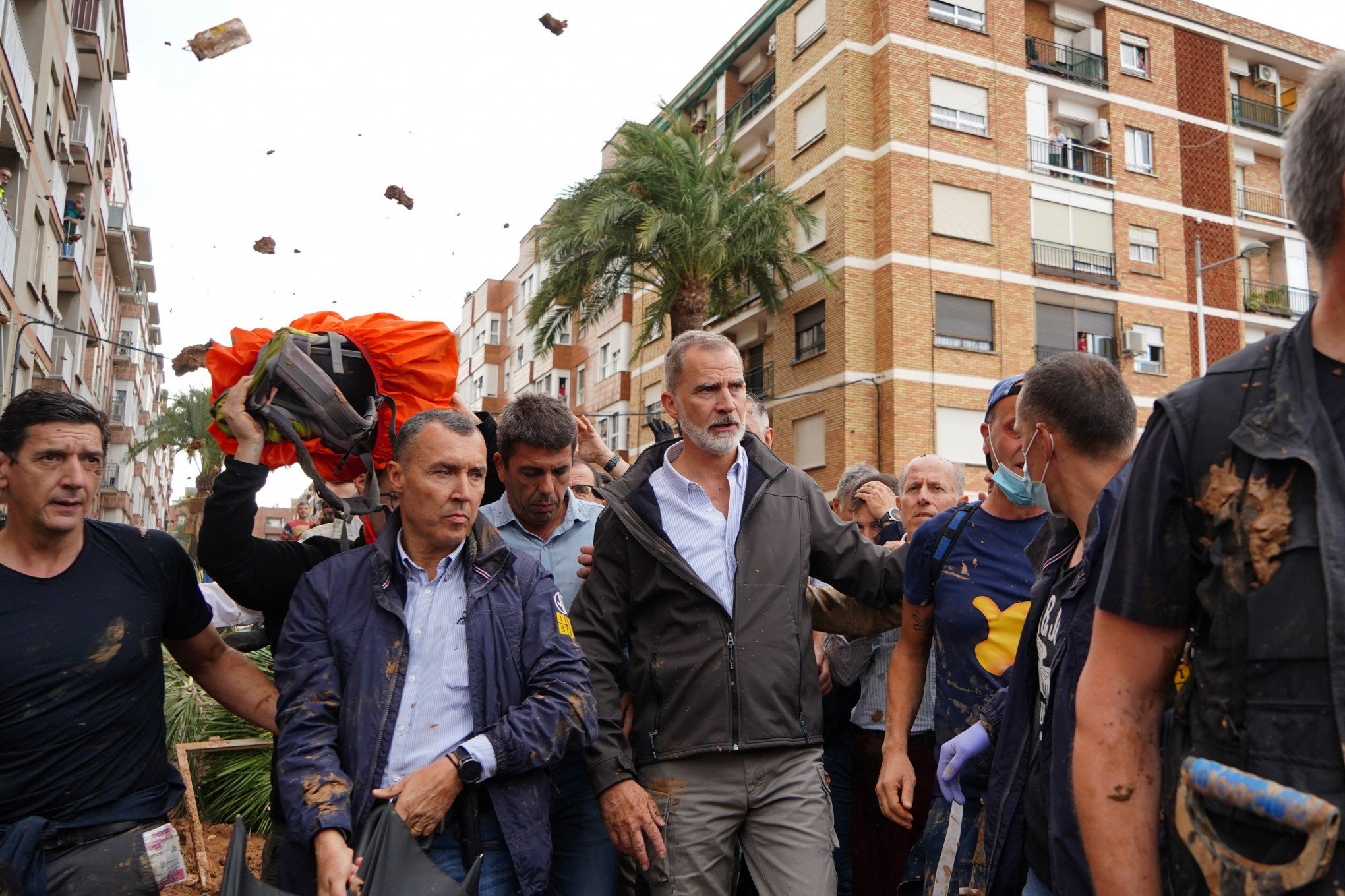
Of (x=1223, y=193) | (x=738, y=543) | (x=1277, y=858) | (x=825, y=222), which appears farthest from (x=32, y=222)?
(x=1223, y=193)

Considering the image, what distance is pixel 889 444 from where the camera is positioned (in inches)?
993

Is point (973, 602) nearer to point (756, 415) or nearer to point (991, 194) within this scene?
point (756, 415)

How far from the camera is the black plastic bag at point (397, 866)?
278cm

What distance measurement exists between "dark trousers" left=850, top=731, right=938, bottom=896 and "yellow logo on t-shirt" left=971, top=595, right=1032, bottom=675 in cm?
97

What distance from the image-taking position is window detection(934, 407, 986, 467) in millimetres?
25734

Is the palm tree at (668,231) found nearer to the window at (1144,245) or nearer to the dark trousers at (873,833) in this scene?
the window at (1144,245)

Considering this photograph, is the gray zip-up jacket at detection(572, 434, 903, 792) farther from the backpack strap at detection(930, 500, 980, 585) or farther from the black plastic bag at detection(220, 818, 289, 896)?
the black plastic bag at detection(220, 818, 289, 896)

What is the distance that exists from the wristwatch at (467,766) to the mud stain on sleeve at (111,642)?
3.97 ft

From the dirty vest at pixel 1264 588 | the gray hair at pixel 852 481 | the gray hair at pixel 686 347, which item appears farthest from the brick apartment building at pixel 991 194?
the dirty vest at pixel 1264 588

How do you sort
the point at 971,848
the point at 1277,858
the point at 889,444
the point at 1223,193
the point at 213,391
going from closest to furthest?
the point at 1277,858
the point at 971,848
the point at 213,391
the point at 889,444
the point at 1223,193

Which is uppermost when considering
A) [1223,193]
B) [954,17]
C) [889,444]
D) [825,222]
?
[954,17]

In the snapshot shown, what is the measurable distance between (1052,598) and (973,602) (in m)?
0.83

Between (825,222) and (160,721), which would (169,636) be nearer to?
(160,721)

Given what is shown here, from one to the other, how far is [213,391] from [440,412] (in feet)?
3.27
